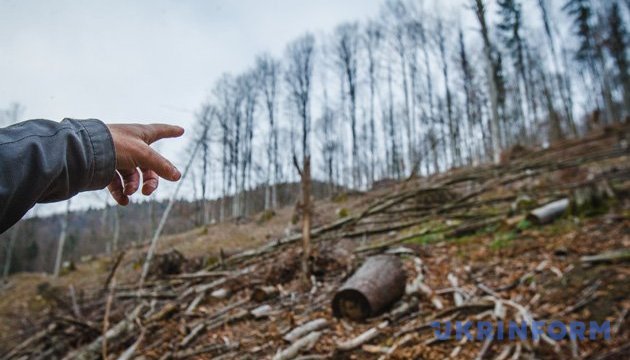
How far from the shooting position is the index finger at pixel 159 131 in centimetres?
141

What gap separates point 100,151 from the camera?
1196 millimetres

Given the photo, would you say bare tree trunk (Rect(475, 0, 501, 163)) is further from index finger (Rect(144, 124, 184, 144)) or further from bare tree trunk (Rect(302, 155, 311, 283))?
index finger (Rect(144, 124, 184, 144))

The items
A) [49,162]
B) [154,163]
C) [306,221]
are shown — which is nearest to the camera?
[49,162]

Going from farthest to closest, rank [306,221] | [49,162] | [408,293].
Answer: [306,221], [408,293], [49,162]

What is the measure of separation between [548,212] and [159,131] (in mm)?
7094

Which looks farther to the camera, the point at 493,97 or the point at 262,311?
the point at 493,97

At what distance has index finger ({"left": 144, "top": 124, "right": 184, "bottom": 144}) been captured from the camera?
55.6 inches

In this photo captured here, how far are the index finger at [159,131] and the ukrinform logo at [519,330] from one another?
3.56 metres

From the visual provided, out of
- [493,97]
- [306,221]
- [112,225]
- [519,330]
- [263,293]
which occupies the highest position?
[493,97]

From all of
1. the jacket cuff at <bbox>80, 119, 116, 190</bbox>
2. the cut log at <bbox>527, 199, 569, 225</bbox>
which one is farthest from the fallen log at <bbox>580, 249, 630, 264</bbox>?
the jacket cuff at <bbox>80, 119, 116, 190</bbox>

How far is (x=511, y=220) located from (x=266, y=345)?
17.5 feet

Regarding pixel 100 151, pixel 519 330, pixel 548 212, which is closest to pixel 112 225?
pixel 548 212

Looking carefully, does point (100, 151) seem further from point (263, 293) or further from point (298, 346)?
point (263, 293)

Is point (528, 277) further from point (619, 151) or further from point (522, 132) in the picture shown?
point (522, 132)
